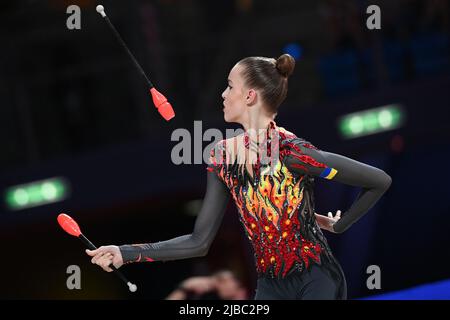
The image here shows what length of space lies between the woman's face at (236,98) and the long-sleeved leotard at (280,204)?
128mm

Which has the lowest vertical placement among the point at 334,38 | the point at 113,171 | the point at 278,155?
the point at 113,171

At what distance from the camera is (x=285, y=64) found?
3.23m

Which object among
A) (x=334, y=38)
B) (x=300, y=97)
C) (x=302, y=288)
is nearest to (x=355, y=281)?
(x=300, y=97)

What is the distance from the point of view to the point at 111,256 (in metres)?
3.17

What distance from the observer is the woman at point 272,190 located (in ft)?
10.6

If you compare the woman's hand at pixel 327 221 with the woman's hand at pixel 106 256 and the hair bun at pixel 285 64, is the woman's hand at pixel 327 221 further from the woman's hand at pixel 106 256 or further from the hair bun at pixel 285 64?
the woman's hand at pixel 106 256

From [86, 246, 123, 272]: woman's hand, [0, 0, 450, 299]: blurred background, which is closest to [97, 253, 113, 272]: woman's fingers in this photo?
[86, 246, 123, 272]: woman's hand

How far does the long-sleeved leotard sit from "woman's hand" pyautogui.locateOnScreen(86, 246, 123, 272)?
0.04 m

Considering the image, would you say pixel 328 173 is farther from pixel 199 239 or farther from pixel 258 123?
pixel 199 239

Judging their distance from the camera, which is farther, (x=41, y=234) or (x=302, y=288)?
(x=41, y=234)

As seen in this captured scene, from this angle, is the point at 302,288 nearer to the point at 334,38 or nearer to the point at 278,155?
the point at 278,155

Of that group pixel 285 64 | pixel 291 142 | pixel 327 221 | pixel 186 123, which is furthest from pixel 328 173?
pixel 186 123

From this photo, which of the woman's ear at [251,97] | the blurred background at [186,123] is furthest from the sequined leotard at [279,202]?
the blurred background at [186,123]

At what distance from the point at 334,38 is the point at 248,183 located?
19.7 feet
